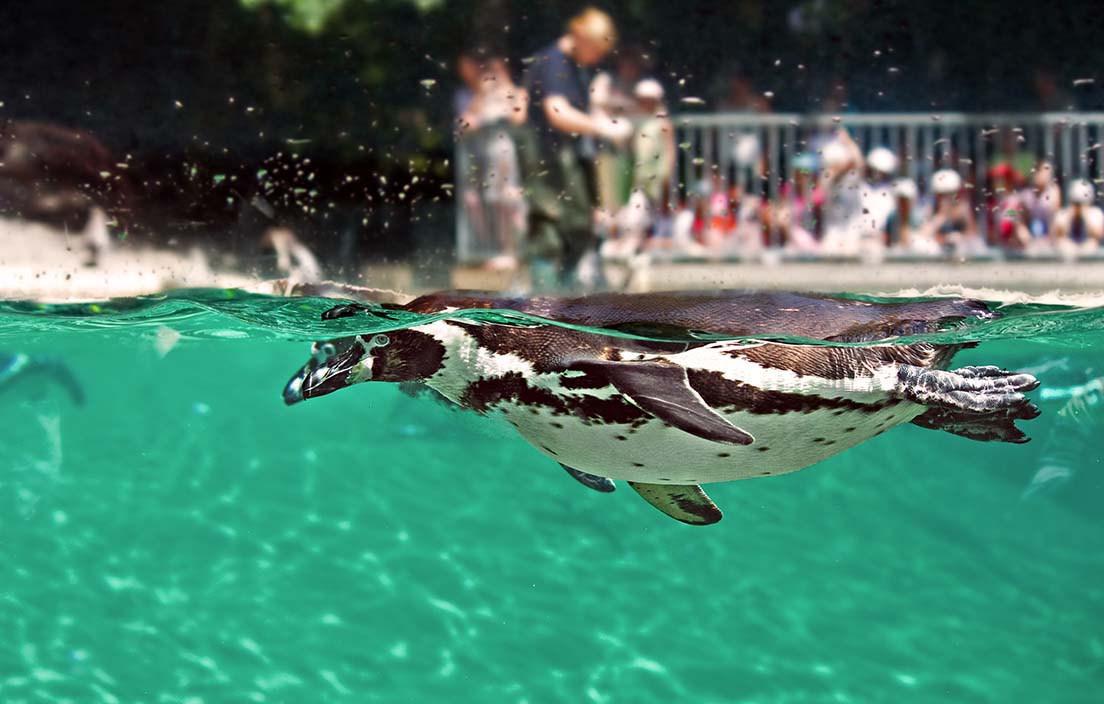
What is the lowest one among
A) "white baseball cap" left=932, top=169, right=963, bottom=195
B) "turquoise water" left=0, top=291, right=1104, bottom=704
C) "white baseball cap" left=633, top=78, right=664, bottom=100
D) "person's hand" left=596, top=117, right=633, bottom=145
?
"turquoise water" left=0, top=291, right=1104, bottom=704

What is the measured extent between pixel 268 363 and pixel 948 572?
8600 millimetres

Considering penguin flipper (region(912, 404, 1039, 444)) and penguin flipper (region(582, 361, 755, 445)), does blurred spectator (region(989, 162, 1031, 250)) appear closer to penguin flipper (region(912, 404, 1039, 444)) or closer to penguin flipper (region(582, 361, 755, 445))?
penguin flipper (region(912, 404, 1039, 444))

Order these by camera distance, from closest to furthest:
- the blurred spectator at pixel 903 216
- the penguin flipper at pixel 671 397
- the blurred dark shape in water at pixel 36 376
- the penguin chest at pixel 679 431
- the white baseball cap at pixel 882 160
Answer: the white baseball cap at pixel 882 160 → the blurred spectator at pixel 903 216 → the penguin flipper at pixel 671 397 → the penguin chest at pixel 679 431 → the blurred dark shape in water at pixel 36 376

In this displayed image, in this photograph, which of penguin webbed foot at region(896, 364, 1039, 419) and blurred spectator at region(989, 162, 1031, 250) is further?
penguin webbed foot at region(896, 364, 1039, 419)

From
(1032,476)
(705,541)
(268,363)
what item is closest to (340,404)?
(268,363)

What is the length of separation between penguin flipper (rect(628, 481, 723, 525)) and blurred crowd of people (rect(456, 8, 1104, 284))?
1.22 m

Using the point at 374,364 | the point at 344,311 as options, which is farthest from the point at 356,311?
the point at 374,364

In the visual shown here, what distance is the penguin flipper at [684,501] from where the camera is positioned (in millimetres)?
3750

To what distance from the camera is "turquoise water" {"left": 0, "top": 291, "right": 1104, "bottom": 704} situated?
33.3 feet

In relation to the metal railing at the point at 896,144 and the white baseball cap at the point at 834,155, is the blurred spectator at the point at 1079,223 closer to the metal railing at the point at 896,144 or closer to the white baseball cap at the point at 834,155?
the metal railing at the point at 896,144

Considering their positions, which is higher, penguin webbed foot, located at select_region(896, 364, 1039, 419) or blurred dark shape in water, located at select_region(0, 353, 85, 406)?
penguin webbed foot, located at select_region(896, 364, 1039, 419)

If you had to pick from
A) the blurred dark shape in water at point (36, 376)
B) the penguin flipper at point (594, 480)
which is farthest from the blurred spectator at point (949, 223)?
the blurred dark shape in water at point (36, 376)

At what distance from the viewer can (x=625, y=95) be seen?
7.49ft

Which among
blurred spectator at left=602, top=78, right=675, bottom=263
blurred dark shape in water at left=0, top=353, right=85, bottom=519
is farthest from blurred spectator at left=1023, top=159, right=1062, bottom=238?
blurred dark shape in water at left=0, top=353, right=85, bottom=519
